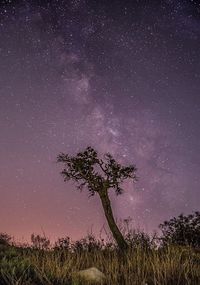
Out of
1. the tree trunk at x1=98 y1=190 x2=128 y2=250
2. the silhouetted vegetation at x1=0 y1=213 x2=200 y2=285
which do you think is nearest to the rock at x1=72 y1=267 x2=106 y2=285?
the silhouetted vegetation at x1=0 y1=213 x2=200 y2=285

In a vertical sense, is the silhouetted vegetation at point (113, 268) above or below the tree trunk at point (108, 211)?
below

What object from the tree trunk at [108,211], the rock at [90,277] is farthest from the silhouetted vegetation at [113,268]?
the tree trunk at [108,211]

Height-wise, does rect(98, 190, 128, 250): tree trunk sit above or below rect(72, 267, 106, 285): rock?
above

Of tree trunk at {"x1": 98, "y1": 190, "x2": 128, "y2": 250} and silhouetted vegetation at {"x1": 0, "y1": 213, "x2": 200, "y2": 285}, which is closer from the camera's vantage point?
silhouetted vegetation at {"x1": 0, "y1": 213, "x2": 200, "y2": 285}

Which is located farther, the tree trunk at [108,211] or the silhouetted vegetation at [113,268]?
the tree trunk at [108,211]

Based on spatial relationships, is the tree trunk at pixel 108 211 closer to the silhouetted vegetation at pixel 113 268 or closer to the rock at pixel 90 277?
the silhouetted vegetation at pixel 113 268

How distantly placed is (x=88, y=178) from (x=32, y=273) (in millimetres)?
19665

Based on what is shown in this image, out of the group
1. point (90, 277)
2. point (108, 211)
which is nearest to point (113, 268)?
point (90, 277)

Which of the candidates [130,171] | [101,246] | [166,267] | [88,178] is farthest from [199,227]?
[166,267]

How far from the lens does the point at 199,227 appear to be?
113 ft

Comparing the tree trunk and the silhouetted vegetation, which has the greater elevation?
the tree trunk

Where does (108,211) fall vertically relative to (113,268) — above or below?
above

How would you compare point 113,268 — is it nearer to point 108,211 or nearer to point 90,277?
point 90,277

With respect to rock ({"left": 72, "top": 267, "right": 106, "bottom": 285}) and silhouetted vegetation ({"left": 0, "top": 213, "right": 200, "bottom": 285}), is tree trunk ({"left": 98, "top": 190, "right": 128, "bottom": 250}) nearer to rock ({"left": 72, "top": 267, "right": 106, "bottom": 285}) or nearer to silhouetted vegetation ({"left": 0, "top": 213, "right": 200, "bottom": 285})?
silhouetted vegetation ({"left": 0, "top": 213, "right": 200, "bottom": 285})
